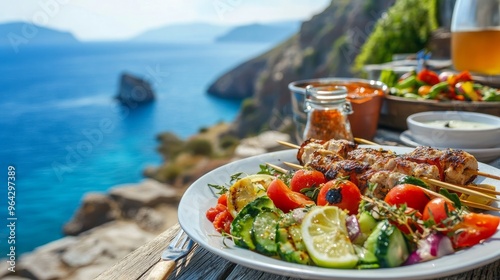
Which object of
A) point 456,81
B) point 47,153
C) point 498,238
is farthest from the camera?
point 47,153

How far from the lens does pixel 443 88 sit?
3.16 m

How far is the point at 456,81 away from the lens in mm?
3209

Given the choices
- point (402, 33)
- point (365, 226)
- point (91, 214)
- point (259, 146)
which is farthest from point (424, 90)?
point (91, 214)

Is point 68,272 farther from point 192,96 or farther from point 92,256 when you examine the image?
point 192,96

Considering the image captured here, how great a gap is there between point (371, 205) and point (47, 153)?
21.3 metres

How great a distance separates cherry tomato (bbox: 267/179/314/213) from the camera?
156cm

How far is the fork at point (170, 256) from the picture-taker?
135 cm

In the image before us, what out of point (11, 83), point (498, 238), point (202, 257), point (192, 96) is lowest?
point (192, 96)

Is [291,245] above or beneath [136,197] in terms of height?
above

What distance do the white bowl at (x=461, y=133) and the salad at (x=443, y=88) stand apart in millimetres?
413

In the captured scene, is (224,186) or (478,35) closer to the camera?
(224,186)

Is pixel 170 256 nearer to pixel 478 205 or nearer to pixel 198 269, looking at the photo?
pixel 198 269

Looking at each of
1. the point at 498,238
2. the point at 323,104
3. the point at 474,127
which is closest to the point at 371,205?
the point at 498,238

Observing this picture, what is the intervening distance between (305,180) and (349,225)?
39 centimetres
